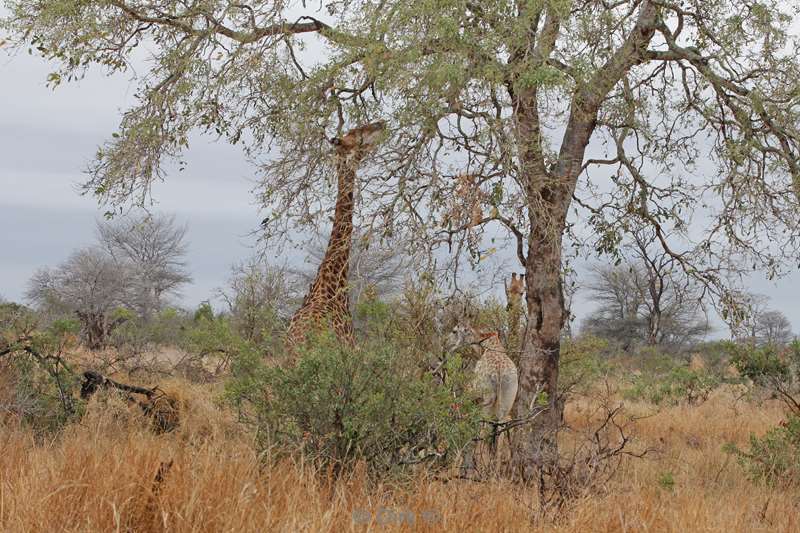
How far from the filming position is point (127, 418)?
7426mm

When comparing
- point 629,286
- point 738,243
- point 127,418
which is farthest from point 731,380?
point 629,286

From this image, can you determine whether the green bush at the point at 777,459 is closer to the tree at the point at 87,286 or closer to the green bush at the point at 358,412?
the green bush at the point at 358,412

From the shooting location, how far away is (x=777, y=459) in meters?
7.64

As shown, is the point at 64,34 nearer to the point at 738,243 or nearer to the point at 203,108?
the point at 203,108

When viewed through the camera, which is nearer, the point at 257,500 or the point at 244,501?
the point at 244,501

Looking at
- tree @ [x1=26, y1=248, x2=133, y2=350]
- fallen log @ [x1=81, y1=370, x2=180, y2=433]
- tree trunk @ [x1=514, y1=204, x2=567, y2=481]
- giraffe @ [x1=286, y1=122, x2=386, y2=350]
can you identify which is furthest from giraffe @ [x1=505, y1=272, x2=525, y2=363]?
tree @ [x1=26, y1=248, x2=133, y2=350]

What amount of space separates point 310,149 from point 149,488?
4.78m

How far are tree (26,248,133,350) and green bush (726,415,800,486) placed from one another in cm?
1969

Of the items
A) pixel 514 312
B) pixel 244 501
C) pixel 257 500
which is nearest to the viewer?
pixel 244 501

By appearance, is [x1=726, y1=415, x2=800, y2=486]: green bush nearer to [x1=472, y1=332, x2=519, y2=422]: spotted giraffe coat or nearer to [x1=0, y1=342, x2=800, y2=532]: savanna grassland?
[x1=0, y1=342, x2=800, y2=532]: savanna grassland

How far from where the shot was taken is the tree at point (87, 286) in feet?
94.6

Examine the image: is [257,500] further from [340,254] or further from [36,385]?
[340,254]

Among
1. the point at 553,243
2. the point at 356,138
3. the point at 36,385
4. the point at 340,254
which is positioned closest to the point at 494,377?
the point at 553,243

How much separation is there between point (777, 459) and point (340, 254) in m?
4.34
